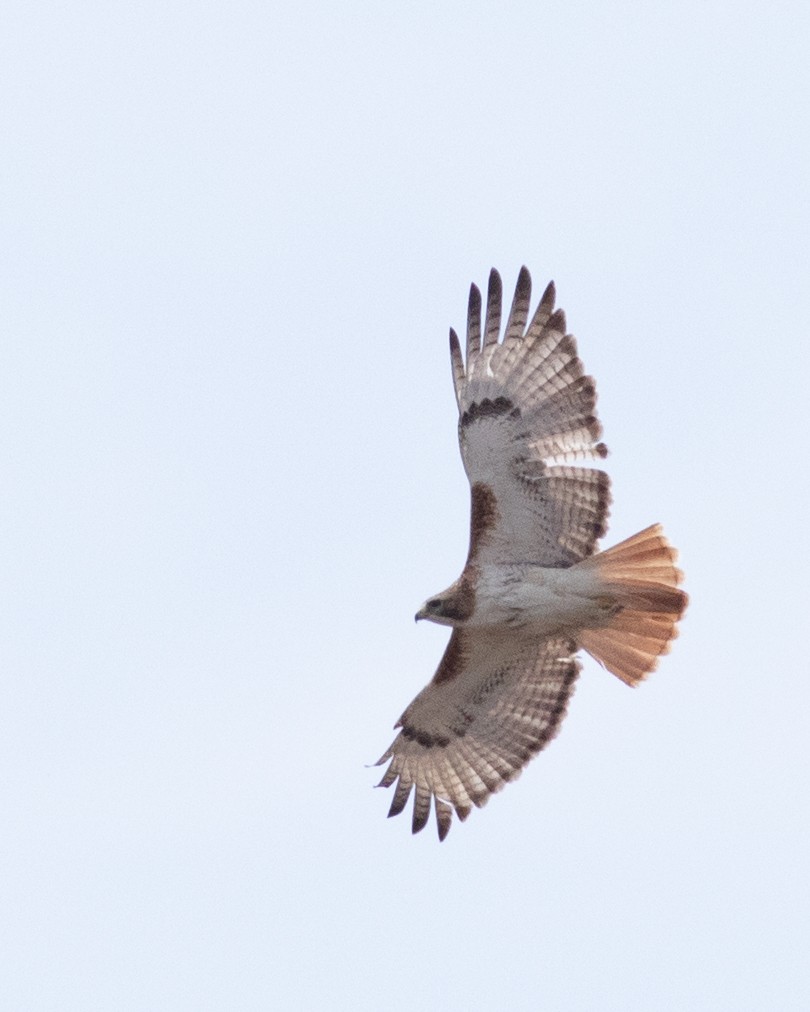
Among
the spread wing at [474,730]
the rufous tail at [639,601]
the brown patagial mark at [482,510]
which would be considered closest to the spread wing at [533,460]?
the brown patagial mark at [482,510]

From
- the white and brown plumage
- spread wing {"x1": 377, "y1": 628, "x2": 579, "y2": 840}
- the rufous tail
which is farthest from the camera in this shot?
spread wing {"x1": 377, "y1": 628, "x2": 579, "y2": 840}

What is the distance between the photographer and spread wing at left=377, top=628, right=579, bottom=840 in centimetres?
1380

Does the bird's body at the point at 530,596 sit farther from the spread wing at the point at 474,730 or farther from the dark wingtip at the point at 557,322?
the dark wingtip at the point at 557,322

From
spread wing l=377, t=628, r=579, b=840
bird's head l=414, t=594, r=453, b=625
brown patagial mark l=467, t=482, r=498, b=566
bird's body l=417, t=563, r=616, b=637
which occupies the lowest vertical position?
spread wing l=377, t=628, r=579, b=840

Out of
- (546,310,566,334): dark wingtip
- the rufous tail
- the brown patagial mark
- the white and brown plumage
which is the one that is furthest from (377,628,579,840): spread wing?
(546,310,566,334): dark wingtip

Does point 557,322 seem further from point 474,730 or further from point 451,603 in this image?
point 474,730

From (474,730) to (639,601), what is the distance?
171cm

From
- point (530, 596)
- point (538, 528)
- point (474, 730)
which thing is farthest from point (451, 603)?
point (474, 730)

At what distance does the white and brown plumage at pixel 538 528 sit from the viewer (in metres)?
12.9

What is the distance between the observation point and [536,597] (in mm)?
12992

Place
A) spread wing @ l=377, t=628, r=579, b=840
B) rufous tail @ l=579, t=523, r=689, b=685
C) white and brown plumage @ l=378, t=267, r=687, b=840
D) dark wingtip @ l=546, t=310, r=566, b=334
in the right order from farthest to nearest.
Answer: spread wing @ l=377, t=628, r=579, b=840
dark wingtip @ l=546, t=310, r=566, b=334
white and brown plumage @ l=378, t=267, r=687, b=840
rufous tail @ l=579, t=523, r=689, b=685

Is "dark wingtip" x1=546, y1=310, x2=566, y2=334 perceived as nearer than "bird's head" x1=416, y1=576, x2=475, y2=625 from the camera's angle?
No

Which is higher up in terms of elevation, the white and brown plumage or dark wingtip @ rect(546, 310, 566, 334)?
dark wingtip @ rect(546, 310, 566, 334)

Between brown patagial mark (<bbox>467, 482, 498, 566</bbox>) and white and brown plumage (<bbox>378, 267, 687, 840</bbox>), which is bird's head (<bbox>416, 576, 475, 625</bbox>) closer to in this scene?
white and brown plumage (<bbox>378, 267, 687, 840</bbox>)
